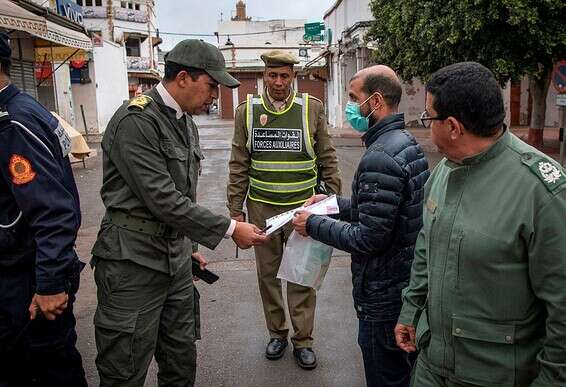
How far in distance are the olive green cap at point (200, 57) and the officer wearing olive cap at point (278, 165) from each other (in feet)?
3.87

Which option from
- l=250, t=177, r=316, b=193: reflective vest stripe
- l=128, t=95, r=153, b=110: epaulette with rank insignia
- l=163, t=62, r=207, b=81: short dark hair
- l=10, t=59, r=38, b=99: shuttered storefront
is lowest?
l=250, t=177, r=316, b=193: reflective vest stripe

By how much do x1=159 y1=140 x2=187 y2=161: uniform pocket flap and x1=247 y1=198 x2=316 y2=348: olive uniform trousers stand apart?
4.39 feet

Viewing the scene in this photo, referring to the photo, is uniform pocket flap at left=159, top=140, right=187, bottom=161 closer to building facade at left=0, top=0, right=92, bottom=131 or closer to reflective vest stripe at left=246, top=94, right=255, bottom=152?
reflective vest stripe at left=246, top=94, right=255, bottom=152

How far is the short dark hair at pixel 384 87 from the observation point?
2.62 m

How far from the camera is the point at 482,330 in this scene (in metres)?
1.79

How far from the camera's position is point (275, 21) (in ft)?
180

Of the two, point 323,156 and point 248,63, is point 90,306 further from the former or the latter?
point 248,63

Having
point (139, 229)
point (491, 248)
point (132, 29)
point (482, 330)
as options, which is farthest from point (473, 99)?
point (132, 29)

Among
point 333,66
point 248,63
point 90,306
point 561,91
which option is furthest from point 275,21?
point 90,306

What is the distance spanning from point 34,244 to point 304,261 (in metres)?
1.40

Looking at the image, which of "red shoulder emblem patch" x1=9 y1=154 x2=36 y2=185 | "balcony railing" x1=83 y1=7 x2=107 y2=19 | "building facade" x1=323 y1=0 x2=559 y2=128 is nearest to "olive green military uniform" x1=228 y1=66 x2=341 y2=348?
"red shoulder emblem patch" x1=9 y1=154 x2=36 y2=185

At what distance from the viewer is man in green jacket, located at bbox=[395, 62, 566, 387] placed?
1.65m

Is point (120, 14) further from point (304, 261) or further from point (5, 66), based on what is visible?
point (304, 261)

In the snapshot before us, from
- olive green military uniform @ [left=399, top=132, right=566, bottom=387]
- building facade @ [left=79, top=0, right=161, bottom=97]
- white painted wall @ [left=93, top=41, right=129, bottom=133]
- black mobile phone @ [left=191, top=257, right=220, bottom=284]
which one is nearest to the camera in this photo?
olive green military uniform @ [left=399, top=132, right=566, bottom=387]
